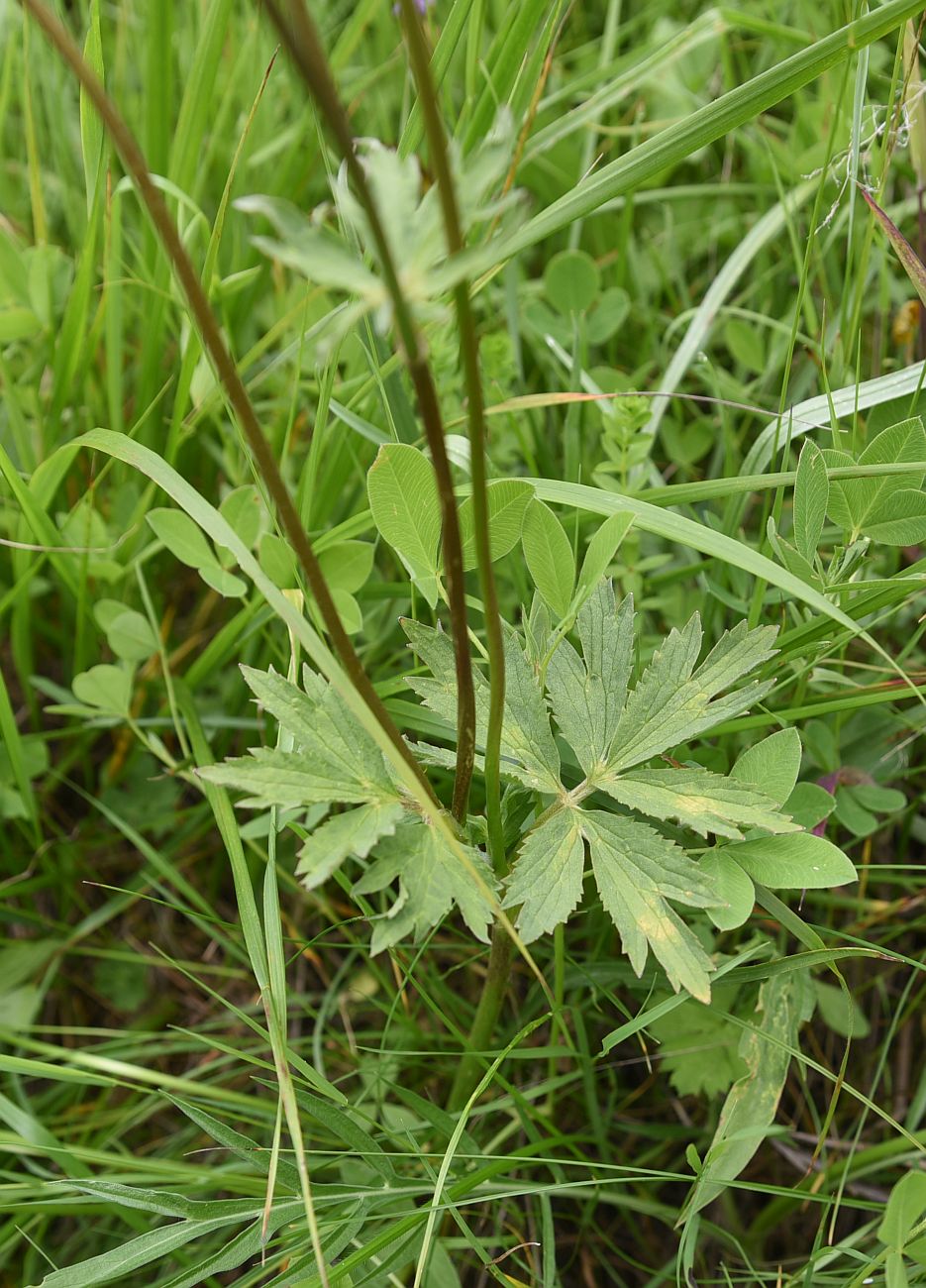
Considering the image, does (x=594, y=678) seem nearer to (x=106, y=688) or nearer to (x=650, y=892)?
(x=650, y=892)

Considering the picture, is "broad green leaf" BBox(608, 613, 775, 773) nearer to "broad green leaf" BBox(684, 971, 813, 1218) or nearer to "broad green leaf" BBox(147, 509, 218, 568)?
"broad green leaf" BBox(684, 971, 813, 1218)

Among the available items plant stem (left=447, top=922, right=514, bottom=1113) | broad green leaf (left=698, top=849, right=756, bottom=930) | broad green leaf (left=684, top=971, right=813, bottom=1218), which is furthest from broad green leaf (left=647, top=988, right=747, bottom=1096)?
broad green leaf (left=698, top=849, right=756, bottom=930)

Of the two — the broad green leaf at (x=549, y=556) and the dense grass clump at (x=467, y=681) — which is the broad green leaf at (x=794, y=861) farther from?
the broad green leaf at (x=549, y=556)

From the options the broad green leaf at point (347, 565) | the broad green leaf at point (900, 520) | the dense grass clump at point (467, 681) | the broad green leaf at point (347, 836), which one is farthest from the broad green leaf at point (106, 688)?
the broad green leaf at point (900, 520)

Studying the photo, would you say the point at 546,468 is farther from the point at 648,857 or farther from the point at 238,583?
the point at 648,857

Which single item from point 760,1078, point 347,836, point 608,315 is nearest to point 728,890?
point 760,1078
